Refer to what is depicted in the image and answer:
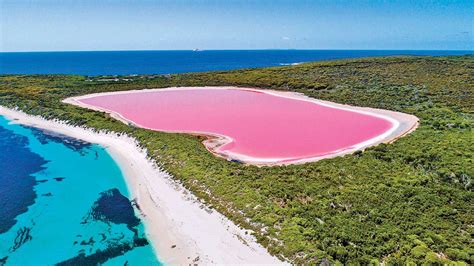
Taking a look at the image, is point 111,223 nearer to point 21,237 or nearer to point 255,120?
point 21,237

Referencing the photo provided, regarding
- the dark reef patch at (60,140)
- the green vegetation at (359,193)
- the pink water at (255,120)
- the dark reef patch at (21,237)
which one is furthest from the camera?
the dark reef patch at (60,140)

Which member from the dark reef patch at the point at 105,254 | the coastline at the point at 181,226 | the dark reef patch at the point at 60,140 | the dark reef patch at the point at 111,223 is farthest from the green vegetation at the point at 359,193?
the dark reef patch at the point at 105,254

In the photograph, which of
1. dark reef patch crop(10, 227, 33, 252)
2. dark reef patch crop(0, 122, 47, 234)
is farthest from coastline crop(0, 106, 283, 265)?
dark reef patch crop(0, 122, 47, 234)

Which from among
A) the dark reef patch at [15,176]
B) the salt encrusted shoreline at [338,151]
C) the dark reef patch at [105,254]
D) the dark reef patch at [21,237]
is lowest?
the dark reef patch at [105,254]

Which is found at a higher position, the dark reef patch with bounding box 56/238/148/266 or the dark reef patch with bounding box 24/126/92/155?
the dark reef patch with bounding box 24/126/92/155

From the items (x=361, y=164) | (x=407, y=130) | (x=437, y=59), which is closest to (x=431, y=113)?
(x=407, y=130)

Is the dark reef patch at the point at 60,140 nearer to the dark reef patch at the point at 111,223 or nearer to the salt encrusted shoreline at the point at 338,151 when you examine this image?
the salt encrusted shoreline at the point at 338,151

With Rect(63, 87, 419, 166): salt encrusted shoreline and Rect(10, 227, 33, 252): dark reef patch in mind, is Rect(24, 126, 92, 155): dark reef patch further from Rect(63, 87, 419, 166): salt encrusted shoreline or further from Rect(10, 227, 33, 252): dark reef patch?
Rect(10, 227, 33, 252): dark reef patch
